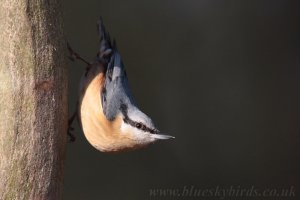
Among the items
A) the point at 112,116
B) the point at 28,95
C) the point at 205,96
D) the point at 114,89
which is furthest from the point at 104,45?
the point at 205,96

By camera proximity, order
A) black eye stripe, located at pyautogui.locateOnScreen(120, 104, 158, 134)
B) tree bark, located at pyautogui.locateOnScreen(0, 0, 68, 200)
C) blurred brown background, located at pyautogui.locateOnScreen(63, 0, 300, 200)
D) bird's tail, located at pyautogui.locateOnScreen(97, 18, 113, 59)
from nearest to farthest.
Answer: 1. tree bark, located at pyautogui.locateOnScreen(0, 0, 68, 200)
2. black eye stripe, located at pyautogui.locateOnScreen(120, 104, 158, 134)
3. bird's tail, located at pyautogui.locateOnScreen(97, 18, 113, 59)
4. blurred brown background, located at pyautogui.locateOnScreen(63, 0, 300, 200)

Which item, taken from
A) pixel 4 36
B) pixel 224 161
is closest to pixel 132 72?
pixel 224 161

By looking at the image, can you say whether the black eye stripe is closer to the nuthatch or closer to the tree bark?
the nuthatch

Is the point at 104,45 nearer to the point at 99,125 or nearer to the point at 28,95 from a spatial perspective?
the point at 99,125

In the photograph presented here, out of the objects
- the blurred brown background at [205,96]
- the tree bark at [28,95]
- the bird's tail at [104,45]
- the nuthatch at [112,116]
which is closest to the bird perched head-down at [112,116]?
the nuthatch at [112,116]

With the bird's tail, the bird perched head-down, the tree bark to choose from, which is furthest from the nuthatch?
the tree bark

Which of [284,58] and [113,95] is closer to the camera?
[113,95]

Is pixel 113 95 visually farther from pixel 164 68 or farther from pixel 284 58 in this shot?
pixel 284 58
